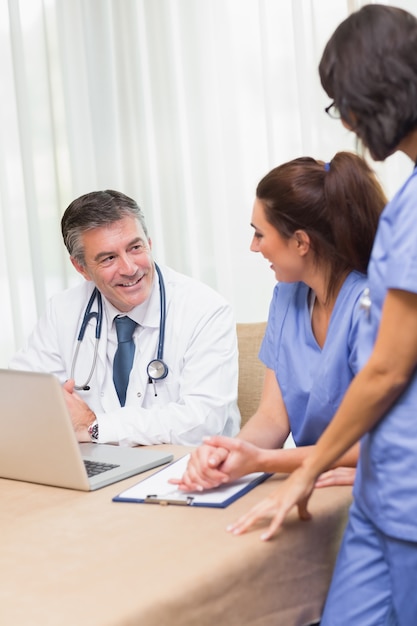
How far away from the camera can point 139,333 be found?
2119 millimetres

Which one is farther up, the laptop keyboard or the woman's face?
the woman's face

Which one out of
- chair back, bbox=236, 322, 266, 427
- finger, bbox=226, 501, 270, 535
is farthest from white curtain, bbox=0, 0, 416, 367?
finger, bbox=226, 501, 270, 535

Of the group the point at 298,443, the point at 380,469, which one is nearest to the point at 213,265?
the point at 298,443

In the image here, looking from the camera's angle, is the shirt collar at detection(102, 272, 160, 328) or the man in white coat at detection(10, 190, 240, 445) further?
the shirt collar at detection(102, 272, 160, 328)

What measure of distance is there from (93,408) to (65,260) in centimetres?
138

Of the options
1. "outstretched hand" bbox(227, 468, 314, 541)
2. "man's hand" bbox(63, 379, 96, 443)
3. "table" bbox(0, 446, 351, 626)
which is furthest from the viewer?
"man's hand" bbox(63, 379, 96, 443)

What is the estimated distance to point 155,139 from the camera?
314 centimetres

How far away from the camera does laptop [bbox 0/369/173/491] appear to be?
4.60 feet

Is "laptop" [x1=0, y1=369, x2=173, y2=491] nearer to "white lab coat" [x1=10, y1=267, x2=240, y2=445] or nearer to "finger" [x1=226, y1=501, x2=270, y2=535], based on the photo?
"white lab coat" [x1=10, y1=267, x2=240, y2=445]

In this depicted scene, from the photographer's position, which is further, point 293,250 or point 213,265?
point 213,265

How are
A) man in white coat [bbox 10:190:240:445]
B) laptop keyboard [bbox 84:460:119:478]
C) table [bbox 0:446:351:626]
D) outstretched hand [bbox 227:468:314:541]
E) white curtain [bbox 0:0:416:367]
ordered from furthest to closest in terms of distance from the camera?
white curtain [bbox 0:0:416:367], man in white coat [bbox 10:190:240:445], laptop keyboard [bbox 84:460:119:478], outstretched hand [bbox 227:468:314:541], table [bbox 0:446:351:626]

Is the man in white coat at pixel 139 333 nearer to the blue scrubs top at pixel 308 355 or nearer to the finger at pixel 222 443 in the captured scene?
the blue scrubs top at pixel 308 355

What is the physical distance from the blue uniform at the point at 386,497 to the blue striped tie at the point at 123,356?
0.98 meters

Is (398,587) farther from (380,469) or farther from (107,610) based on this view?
(107,610)
